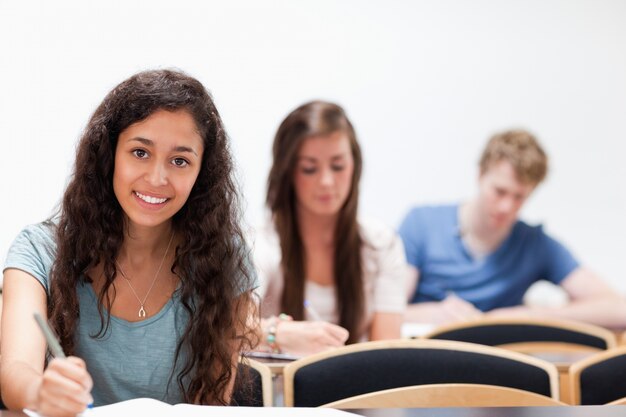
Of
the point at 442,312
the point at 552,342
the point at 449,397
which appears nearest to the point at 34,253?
the point at 449,397

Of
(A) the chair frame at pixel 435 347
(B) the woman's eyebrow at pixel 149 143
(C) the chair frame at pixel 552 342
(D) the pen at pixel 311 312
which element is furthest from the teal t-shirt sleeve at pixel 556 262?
(B) the woman's eyebrow at pixel 149 143

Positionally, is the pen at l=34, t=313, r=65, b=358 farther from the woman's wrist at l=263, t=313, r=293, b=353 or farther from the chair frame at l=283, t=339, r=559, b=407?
the woman's wrist at l=263, t=313, r=293, b=353

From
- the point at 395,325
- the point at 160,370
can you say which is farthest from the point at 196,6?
the point at 160,370

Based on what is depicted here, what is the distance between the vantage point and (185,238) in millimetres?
1931

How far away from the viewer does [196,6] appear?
413cm

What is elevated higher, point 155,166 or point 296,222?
point 155,166

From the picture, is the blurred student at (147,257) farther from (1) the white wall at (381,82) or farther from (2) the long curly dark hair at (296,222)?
(1) the white wall at (381,82)

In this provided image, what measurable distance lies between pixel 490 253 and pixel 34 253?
270 cm

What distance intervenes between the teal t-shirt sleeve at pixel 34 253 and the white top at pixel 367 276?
1156mm

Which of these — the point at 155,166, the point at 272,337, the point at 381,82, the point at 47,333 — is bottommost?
the point at 272,337

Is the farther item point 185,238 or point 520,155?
point 520,155

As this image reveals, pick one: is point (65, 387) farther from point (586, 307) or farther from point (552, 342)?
point (586, 307)

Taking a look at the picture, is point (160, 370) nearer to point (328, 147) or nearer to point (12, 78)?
point (328, 147)

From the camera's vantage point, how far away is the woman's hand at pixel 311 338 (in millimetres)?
2451
